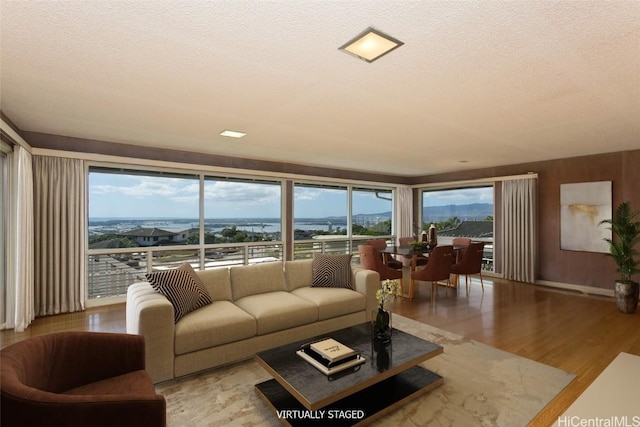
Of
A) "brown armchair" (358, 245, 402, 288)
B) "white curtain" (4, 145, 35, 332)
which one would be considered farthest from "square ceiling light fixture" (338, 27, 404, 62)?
"white curtain" (4, 145, 35, 332)

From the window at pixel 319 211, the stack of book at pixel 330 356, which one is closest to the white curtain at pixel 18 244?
the stack of book at pixel 330 356

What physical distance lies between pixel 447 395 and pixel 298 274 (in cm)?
209

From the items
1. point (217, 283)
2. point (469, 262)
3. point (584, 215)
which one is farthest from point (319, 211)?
point (584, 215)

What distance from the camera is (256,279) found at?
143 inches

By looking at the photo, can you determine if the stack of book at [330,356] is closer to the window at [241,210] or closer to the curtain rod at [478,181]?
the window at [241,210]

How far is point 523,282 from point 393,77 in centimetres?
562

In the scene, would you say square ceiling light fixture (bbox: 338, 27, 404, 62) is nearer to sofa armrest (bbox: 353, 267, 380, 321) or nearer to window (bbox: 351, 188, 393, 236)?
sofa armrest (bbox: 353, 267, 380, 321)

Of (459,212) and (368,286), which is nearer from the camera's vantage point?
(368,286)

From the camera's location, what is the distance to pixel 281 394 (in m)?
2.25

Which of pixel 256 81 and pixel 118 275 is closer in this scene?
pixel 256 81

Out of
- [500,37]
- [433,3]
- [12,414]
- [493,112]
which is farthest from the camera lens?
[493,112]

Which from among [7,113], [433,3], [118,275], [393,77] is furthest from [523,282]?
[7,113]

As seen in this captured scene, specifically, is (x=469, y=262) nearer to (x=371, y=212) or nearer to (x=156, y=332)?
(x=371, y=212)

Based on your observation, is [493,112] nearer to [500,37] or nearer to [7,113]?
[500,37]
